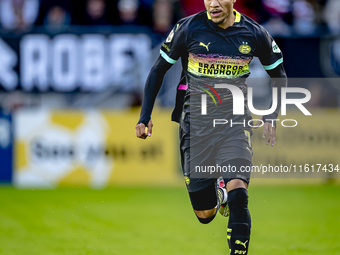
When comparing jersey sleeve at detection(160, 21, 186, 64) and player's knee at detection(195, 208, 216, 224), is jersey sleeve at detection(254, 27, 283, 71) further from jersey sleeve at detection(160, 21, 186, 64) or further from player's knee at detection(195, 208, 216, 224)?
player's knee at detection(195, 208, 216, 224)

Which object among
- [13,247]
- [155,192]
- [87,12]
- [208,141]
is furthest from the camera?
[87,12]

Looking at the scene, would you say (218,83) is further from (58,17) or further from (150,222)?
(58,17)

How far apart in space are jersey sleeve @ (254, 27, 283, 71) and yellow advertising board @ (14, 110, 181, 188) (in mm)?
6297

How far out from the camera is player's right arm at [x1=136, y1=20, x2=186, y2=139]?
203 inches

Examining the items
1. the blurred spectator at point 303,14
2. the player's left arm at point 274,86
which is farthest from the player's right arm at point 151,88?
the blurred spectator at point 303,14

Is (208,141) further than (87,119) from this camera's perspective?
No

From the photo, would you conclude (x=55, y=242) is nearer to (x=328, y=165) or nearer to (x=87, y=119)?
(x=87, y=119)

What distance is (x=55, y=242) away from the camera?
22.2 ft

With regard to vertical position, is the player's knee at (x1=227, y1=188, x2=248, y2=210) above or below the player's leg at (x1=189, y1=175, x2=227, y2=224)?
above

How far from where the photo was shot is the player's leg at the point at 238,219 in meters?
4.69

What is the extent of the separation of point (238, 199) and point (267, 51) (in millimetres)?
1391

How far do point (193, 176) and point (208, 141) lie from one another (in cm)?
43

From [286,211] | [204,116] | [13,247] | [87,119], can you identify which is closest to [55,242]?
Answer: [13,247]

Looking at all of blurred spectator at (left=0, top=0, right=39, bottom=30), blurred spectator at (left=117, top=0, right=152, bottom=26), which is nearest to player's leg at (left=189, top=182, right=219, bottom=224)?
blurred spectator at (left=117, top=0, right=152, bottom=26)
